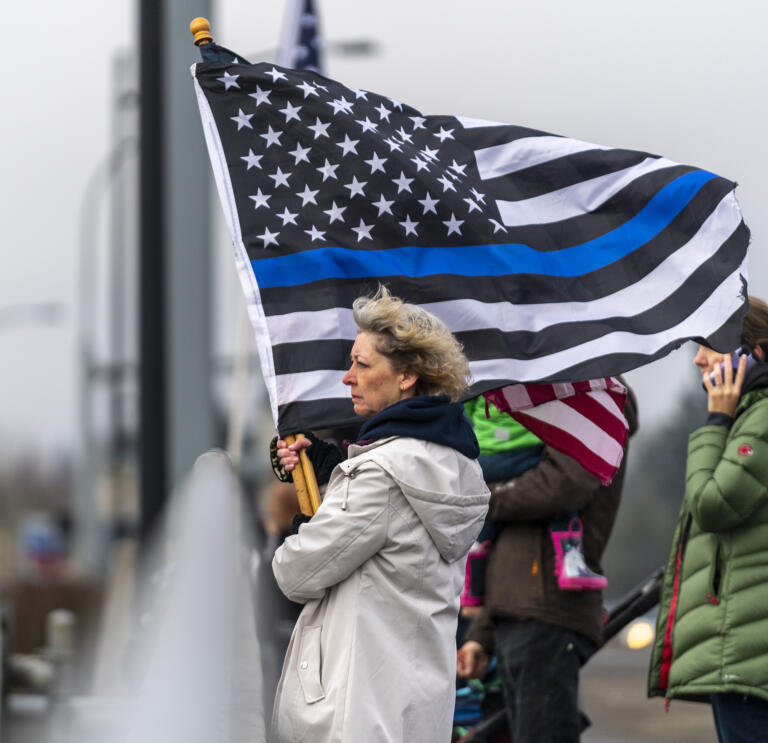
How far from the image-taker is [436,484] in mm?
3459

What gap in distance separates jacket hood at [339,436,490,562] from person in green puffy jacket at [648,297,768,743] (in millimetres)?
1273

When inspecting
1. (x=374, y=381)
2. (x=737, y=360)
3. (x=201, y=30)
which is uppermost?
(x=201, y=30)

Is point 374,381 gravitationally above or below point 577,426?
above

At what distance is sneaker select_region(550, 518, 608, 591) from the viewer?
4.97m

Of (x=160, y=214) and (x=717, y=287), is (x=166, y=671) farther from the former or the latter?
(x=717, y=287)

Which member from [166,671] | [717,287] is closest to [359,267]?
[717,287]

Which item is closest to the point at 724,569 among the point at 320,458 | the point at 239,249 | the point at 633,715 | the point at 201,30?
the point at 320,458

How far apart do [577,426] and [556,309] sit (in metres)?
0.38

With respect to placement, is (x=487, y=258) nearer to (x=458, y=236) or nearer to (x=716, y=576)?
(x=458, y=236)

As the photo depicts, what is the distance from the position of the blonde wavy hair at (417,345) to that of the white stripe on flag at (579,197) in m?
1.26

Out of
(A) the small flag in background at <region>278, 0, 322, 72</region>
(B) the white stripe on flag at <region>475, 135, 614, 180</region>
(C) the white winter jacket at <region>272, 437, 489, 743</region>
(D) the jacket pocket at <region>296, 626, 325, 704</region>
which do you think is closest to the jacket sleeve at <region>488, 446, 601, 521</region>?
(B) the white stripe on flag at <region>475, 135, 614, 180</region>

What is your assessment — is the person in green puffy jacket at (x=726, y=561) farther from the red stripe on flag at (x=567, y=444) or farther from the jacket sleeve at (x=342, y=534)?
the jacket sleeve at (x=342, y=534)

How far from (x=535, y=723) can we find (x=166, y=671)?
3364 mm

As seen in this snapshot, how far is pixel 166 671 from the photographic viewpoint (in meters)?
1.88
